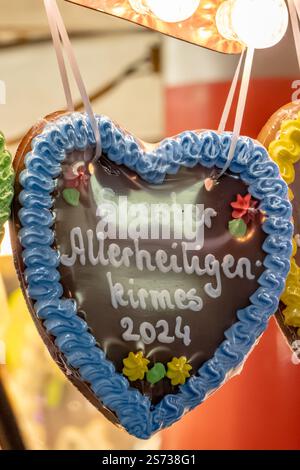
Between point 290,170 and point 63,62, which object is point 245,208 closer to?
point 290,170

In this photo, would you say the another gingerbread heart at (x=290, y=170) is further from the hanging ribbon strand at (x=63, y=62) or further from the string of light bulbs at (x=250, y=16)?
the hanging ribbon strand at (x=63, y=62)

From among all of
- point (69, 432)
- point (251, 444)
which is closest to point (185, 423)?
point (251, 444)

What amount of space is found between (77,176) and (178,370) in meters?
0.28

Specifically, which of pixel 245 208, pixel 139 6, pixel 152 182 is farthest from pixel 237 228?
pixel 139 6

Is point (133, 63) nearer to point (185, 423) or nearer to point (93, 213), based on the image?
point (185, 423)

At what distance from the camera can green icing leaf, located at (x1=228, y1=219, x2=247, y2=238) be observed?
1062 millimetres

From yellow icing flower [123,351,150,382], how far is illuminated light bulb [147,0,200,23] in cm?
46

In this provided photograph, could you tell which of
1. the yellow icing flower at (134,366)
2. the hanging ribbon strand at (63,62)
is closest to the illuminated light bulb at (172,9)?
the hanging ribbon strand at (63,62)

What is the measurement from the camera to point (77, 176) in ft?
3.23

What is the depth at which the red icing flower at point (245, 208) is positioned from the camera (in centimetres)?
107

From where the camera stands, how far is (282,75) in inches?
65.5

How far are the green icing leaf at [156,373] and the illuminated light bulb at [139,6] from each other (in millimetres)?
506

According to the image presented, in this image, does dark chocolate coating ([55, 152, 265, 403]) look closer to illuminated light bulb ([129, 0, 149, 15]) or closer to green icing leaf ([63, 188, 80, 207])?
green icing leaf ([63, 188, 80, 207])

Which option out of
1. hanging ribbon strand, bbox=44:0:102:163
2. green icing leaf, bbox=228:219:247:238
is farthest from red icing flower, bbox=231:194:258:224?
hanging ribbon strand, bbox=44:0:102:163
